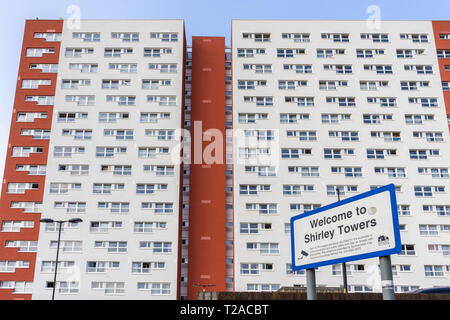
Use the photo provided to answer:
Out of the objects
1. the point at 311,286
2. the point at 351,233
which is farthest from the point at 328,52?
the point at 351,233

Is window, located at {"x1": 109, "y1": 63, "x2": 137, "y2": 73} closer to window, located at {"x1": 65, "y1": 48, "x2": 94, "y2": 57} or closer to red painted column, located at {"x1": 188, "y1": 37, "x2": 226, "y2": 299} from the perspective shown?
window, located at {"x1": 65, "y1": 48, "x2": 94, "y2": 57}

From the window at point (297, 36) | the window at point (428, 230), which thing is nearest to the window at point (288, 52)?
the window at point (297, 36)

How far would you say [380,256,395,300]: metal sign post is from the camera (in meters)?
4.45

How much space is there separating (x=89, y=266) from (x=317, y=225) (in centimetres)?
4337

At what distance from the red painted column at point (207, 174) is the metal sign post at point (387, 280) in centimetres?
4138

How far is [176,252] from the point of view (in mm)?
45219

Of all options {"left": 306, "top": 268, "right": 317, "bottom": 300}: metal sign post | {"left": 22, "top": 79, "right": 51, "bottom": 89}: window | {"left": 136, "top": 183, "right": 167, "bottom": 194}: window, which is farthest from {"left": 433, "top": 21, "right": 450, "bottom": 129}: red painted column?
{"left": 306, "top": 268, "right": 317, "bottom": 300}: metal sign post

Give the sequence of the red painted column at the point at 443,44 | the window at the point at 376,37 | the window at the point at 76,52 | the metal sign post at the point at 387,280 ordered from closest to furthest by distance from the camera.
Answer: the metal sign post at the point at 387,280, the red painted column at the point at 443,44, the window at the point at 76,52, the window at the point at 376,37

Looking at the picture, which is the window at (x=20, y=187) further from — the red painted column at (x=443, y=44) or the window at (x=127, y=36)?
the red painted column at (x=443, y=44)

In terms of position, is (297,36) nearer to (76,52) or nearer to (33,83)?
(76,52)

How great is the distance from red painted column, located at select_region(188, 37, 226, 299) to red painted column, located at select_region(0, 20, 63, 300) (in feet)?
54.3

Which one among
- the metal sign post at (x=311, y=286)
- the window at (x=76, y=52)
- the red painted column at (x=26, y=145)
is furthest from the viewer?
the window at (x=76, y=52)

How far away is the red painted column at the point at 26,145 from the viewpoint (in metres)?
45.2

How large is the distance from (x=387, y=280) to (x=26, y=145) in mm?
51414
